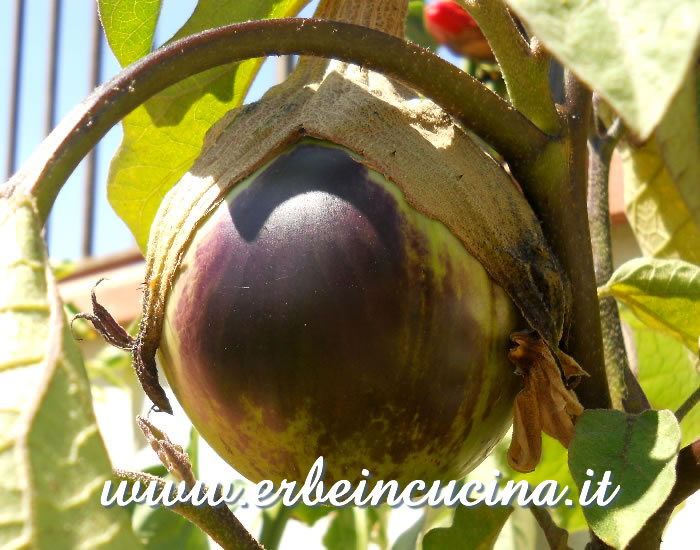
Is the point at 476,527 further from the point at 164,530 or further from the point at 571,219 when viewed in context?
the point at 164,530

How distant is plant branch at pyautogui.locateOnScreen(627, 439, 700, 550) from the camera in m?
0.39

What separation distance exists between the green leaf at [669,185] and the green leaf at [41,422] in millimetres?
411

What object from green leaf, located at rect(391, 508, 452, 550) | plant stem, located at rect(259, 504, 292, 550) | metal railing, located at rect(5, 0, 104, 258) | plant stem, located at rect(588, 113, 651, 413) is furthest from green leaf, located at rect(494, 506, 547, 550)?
metal railing, located at rect(5, 0, 104, 258)

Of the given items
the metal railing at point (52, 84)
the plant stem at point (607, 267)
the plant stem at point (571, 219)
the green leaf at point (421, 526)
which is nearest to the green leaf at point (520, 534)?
the green leaf at point (421, 526)

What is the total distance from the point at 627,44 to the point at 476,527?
1.06ft

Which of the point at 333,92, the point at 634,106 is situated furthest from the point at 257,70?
the point at 634,106

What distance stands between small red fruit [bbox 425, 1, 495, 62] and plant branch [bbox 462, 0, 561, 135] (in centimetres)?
49

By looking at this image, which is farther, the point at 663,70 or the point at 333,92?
the point at 333,92

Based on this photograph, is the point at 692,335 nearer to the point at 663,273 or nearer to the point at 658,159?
the point at 663,273

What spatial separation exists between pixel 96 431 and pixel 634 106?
181 mm

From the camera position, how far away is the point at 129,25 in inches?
20.1

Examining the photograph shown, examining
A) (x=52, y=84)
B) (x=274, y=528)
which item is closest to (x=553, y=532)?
(x=274, y=528)

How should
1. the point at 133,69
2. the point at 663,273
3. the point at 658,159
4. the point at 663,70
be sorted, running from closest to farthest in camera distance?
the point at 663,70, the point at 133,69, the point at 663,273, the point at 658,159

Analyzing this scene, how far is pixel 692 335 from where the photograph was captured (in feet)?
1.65
